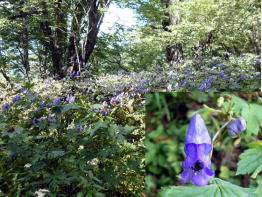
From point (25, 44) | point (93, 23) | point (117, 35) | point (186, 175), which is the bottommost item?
point (186, 175)

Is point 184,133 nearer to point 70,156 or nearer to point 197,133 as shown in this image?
point 197,133

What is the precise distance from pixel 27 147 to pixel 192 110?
1257 millimetres

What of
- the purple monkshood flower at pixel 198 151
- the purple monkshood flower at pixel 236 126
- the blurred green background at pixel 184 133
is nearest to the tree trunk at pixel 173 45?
the blurred green background at pixel 184 133

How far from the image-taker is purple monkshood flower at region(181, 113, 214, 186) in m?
0.73

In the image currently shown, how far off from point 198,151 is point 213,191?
0.10 meters

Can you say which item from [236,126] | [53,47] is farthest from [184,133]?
[53,47]

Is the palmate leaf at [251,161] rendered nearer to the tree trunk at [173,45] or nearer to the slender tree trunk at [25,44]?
the tree trunk at [173,45]

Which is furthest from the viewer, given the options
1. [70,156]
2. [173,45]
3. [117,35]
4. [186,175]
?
[117,35]

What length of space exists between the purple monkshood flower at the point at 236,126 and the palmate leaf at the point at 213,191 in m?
0.15

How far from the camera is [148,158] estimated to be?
99 cm

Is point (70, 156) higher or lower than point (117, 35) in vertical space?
lower

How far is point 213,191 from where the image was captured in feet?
2.11

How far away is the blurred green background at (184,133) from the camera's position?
88 cm

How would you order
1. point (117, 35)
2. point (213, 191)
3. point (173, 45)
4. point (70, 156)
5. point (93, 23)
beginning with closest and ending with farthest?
point (213, 191) → point (70, 156) → point (93, 23) → point (173, 45) → point (117, 35)
